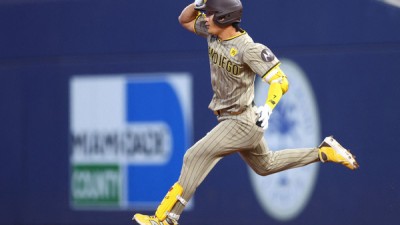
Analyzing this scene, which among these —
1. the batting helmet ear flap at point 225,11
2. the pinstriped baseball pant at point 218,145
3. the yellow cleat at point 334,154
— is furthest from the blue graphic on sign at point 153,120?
Result: the batting helmet ear flap at point 225,11

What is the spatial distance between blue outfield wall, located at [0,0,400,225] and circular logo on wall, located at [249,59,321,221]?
0.21ft

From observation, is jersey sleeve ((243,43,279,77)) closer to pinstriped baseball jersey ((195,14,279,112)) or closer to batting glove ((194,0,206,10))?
pinstriped baseball jersey ((195,14,279,112))

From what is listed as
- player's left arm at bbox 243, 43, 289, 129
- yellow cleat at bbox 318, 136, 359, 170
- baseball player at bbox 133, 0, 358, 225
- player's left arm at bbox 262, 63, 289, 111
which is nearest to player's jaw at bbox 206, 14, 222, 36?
baseball player at bbox 133, 0, 358, 225

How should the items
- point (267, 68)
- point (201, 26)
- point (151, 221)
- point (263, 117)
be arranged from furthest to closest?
point (201, 26) → point (151, 221) → point (267, 68) → point (263, 117)

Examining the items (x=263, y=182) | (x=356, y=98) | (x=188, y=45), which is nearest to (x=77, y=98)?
(x=188, y=45)

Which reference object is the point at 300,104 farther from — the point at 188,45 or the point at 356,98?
the point at 188,45

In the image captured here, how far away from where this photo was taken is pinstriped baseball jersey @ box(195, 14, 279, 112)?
7258mm

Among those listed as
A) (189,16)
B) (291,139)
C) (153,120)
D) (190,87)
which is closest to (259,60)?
(189,16)

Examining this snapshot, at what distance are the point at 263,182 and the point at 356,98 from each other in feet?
4.07

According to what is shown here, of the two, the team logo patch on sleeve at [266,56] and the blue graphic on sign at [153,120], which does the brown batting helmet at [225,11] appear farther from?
the blue graphic on sign at [153,120]

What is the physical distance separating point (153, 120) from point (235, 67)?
9.95 ft

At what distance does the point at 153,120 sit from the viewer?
1031cm

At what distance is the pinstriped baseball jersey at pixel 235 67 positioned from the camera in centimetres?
726

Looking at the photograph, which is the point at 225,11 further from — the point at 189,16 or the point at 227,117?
the point at 227,117
